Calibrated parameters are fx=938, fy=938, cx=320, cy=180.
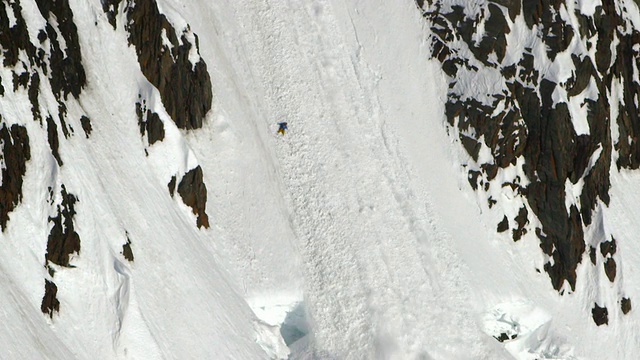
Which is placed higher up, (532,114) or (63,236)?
(63,236)

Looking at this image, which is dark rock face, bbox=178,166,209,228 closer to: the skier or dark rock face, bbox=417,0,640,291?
the skier

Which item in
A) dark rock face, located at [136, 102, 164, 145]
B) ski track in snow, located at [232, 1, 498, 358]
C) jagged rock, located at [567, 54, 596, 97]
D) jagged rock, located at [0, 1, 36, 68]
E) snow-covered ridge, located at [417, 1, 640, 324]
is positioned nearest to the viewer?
jagged rock, located at [0, 1, 36, 68]

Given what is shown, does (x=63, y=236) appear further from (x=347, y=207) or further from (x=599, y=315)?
(x=599, y=315)

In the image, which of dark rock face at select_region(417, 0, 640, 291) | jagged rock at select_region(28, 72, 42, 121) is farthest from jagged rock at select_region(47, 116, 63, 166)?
dark rock face at select_region(417, 0, 640, 291)

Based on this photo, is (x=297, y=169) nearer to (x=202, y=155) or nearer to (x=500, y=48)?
(x=202, y=155)

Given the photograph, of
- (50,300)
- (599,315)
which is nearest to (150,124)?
(50,300)

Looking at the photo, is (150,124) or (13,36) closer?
(13,36)
